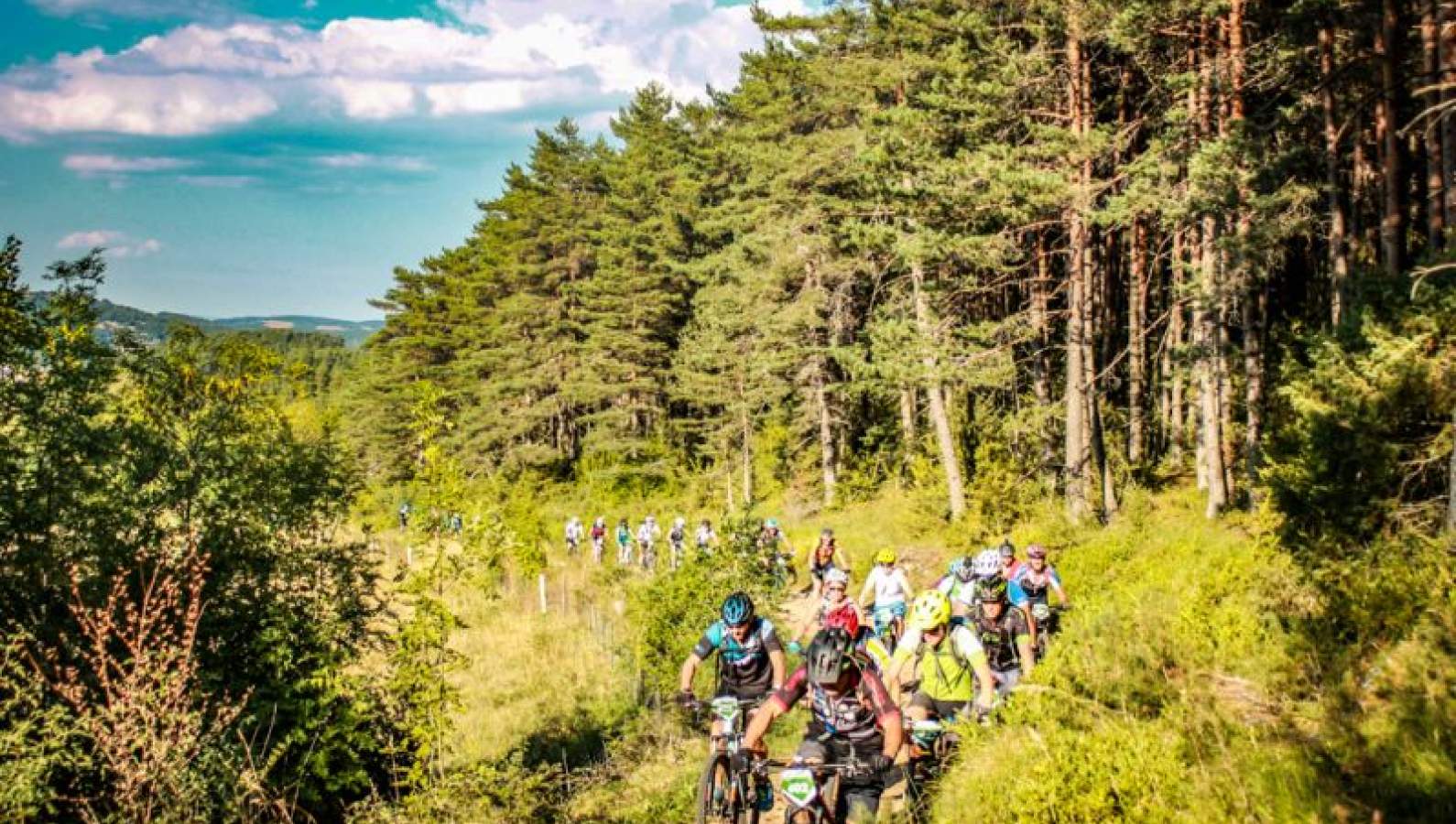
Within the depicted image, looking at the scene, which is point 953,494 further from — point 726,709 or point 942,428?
point 726,709

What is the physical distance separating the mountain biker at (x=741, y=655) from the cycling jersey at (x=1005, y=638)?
221 cm

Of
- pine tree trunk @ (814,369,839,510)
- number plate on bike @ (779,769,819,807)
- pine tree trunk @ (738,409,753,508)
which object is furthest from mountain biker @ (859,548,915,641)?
pine tree trunk @ (738,409,753,508)

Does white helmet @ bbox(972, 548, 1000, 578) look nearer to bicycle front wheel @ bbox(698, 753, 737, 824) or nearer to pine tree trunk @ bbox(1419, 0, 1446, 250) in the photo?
bicycle front wheel @ bbox(698, 753, 737, 824)

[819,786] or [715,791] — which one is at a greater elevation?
[819,786]

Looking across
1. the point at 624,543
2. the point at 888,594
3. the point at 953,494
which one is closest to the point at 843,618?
the point at 888,594

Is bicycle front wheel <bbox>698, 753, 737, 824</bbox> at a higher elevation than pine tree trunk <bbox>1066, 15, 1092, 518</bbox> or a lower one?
lower

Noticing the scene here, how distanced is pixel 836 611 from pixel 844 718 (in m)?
2.35

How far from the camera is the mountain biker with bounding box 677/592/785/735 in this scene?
25.1 feet

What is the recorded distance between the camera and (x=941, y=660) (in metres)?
7.53

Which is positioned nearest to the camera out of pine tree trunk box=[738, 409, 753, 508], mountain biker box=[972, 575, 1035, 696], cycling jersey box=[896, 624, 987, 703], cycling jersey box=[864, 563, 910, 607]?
cycling jersey box=[896, 624, 987, 703]

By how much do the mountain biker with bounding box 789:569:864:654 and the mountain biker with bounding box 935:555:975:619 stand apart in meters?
2.12

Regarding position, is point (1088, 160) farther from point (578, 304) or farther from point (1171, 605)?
point (578, 304)

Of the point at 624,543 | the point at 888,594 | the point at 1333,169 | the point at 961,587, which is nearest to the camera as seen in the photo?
the point at 961,587

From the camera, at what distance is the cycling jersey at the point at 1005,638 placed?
28.6ft
